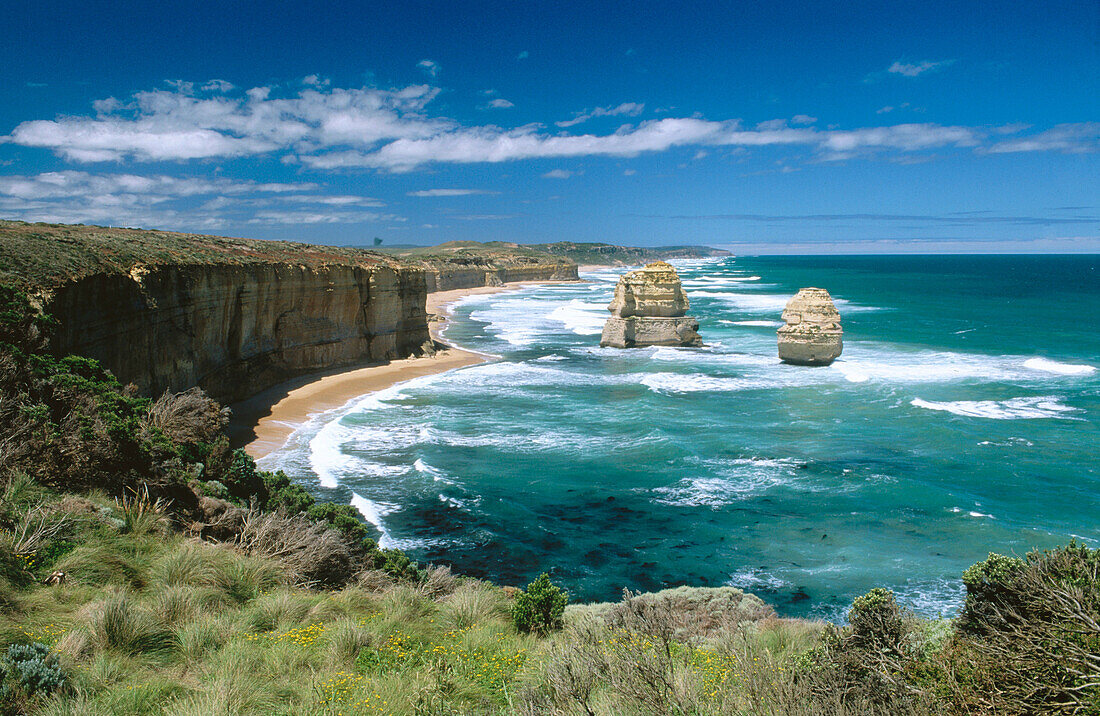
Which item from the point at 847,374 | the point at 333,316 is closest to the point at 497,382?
the point at 333,316

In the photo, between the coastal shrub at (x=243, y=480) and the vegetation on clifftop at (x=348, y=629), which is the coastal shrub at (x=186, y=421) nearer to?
the coastal shrub at (x=243, y=480)

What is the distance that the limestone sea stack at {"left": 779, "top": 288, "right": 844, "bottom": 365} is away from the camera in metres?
32.7

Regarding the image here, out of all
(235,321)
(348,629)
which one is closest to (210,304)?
(235,321)

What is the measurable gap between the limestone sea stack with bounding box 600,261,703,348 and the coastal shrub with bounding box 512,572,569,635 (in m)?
32.6

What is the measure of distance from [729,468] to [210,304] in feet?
59.9

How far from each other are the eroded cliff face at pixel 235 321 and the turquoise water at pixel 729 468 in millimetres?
4366

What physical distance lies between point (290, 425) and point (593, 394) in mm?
12613

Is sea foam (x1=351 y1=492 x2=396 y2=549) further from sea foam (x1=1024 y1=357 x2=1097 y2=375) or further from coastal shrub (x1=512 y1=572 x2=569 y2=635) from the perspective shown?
sea foam (x1=1024 y1=357 x2=1097 y2=375)

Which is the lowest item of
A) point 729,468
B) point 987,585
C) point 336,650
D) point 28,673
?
point 729,468

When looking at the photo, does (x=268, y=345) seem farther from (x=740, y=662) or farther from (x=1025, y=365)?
(x=1025, y=365)

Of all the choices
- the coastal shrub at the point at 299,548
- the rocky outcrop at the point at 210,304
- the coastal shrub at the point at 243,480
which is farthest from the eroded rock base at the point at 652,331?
the coastal shrub at the point at 299,548

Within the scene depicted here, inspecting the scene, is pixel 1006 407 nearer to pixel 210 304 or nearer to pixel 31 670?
pixel 31 670

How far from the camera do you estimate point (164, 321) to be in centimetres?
1917

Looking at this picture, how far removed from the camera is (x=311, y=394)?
26828mm
